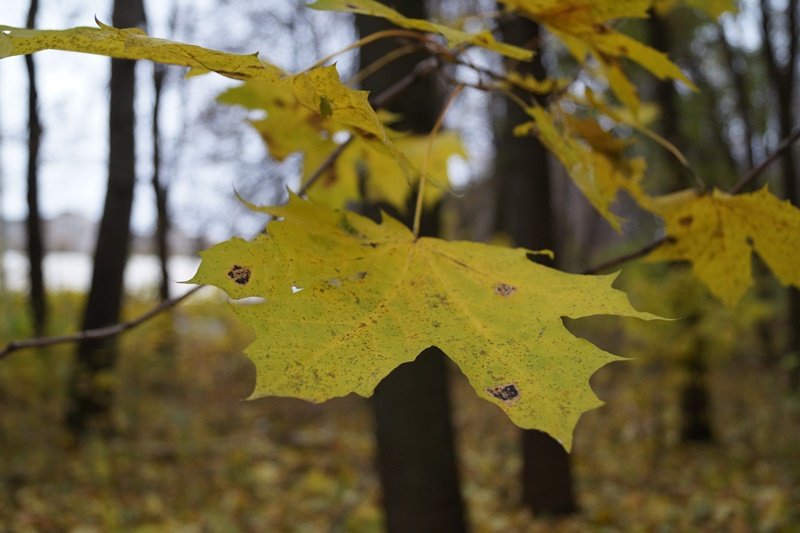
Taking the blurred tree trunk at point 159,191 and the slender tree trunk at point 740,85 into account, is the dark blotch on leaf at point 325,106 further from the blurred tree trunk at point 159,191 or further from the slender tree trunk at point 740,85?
the blurred tree trunk at point 159,191

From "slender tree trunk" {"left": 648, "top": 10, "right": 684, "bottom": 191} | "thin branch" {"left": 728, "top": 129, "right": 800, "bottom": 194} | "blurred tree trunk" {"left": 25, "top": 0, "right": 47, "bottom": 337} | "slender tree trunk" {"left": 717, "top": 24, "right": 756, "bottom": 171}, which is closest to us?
"thin branch" {"left": 728, "top": 129, "right": 800, "bottom": 194}

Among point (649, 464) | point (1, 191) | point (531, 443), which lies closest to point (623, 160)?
point (531, 443)

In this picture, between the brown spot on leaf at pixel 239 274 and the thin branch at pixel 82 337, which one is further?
the thin branch at pixel 82 337

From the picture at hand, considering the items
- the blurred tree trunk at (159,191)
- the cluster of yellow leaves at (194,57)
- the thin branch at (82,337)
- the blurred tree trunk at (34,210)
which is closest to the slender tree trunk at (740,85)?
the blurred tree trunk at (159,191)

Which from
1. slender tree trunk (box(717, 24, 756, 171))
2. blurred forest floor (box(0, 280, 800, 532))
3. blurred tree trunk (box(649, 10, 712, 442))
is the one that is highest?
slender tree trunk (box(717, 24, 756, 171))

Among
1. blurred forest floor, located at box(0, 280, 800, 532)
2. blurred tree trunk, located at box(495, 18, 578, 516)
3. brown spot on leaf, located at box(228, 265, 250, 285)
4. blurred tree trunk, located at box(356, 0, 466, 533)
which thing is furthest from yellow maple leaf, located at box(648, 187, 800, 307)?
blurred forest floor, located at box(0, 280, 800, 532)

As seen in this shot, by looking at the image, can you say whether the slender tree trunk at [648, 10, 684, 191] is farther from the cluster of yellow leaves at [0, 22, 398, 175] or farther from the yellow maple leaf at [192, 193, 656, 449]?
the cluster of yellow leaves at [0, 22, 398, 175]

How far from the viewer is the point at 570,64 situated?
22.0 feet

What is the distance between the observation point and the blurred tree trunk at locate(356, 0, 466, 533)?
77.5 inches

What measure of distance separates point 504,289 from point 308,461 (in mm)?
5387

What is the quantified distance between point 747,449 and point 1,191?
8269 mm

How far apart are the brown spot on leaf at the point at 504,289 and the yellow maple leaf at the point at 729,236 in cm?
29

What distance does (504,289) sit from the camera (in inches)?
23.8

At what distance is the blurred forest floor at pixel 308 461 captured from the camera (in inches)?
160
